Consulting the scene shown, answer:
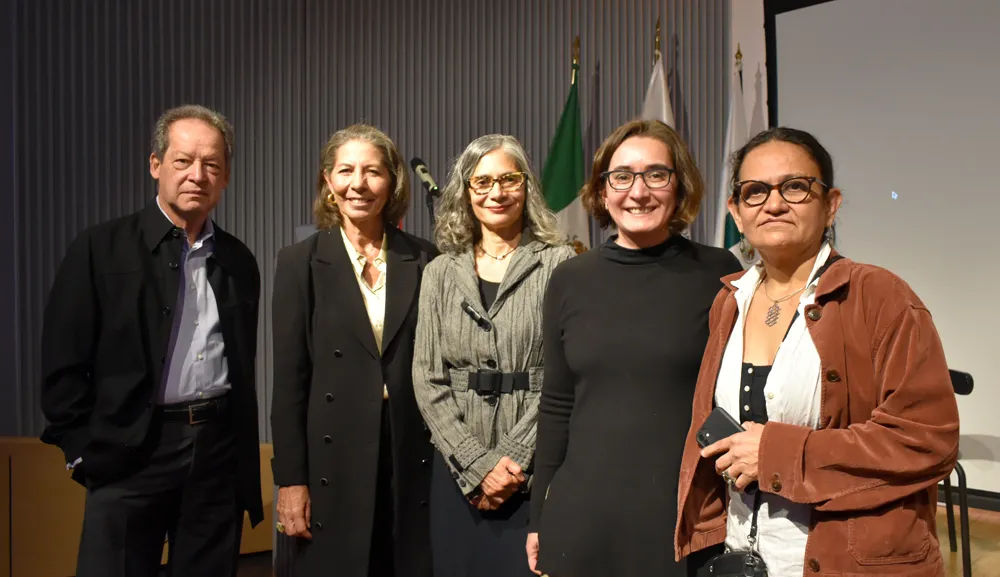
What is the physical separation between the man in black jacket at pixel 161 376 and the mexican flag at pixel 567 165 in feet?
8.87

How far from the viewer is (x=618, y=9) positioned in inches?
195

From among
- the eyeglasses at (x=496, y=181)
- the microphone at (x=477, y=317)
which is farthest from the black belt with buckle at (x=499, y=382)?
the eyeglasses at (x=496, y=181)

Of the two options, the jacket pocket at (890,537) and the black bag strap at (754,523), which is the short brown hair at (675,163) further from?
the jacket pocket at (890,537)

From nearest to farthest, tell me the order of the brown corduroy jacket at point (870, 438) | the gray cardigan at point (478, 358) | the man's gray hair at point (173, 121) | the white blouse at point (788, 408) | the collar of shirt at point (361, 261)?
the brown corduroy jacket at point (870, 438) → the white blouse at point (788, 408) → the gray cardigan at point (478, 358) → the man's gray hair at point (173, 121) → the collar of shirt at point (361, 261)

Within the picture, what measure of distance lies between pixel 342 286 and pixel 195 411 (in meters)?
0.51

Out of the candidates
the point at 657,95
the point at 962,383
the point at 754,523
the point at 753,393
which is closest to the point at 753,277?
the point at 753,393

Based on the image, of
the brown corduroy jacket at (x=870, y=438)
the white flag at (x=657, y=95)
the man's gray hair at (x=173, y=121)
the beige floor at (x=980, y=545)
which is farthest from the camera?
the white flag at (x=657, y=95)

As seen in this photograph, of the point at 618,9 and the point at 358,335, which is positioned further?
the point at 618,9

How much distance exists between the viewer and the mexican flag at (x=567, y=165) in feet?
15.8

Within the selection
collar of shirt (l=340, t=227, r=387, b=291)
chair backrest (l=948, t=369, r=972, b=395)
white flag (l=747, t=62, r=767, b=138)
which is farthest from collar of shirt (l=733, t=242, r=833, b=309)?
white flag (l=747, t=62, r=767, b=138)

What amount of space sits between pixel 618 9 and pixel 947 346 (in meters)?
2.64

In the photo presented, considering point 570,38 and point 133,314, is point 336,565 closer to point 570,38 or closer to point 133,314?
point 133,314

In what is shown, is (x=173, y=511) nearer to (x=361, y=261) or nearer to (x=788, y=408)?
(x=361, y=261)

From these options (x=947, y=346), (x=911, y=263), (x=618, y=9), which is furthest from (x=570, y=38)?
(x=947, y=346)
